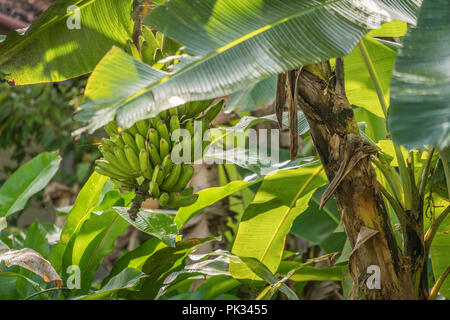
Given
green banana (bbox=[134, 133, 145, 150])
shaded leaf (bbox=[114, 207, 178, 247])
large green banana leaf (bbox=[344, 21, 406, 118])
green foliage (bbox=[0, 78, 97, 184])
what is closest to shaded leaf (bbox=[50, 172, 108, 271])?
shaded leaf (bbox=[114, 207, 178, 247])

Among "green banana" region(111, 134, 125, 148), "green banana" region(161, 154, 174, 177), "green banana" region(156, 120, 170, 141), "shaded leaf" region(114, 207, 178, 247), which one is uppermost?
"green banana" region(156, 120, 170, 141)

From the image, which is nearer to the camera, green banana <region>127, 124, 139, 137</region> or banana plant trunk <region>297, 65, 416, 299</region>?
banana plant trunk <region>297, 65, 416, 299</region>

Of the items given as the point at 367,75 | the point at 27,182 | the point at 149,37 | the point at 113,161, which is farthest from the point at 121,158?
the point at 27,182

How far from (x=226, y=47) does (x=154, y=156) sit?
11.0 inches

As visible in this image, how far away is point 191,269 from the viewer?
87 centimetres

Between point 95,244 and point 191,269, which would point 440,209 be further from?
point 95,244

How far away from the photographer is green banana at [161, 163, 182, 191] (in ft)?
2.62

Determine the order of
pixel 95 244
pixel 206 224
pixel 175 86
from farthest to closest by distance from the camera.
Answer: pixel 206 224 → pixel 95 244 → pixel 175 86

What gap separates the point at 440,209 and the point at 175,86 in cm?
71

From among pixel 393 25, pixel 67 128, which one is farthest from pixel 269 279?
pixel 67 128

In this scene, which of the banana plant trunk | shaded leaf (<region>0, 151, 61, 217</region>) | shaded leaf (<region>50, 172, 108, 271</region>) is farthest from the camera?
shaded leaf (<region>0, 151, 61, 217</region>)

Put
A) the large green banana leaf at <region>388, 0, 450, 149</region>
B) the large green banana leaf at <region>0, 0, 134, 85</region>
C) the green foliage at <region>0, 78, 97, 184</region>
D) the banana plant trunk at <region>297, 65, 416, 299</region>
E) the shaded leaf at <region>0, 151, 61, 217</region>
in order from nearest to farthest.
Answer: the large green banana leaf at <region>388, 0, 450, 149</region>, the banana plant trunk at <region>297, 65, 416, 299</region>, the large green banana leaf at <region>0, 0, 134, 85</region>, the shaded leaf at <region>0, 151, 61, 217</region>, the green foliage at <region>0, 78, 97, 184</region>

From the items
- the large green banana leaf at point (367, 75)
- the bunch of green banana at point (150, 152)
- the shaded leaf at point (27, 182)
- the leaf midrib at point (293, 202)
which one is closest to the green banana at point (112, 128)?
the bunch of green banana at point (150, 152)

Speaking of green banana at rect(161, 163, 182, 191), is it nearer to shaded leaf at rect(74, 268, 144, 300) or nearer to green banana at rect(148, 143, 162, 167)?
green banana at rect(148, 143, 162, 167)
